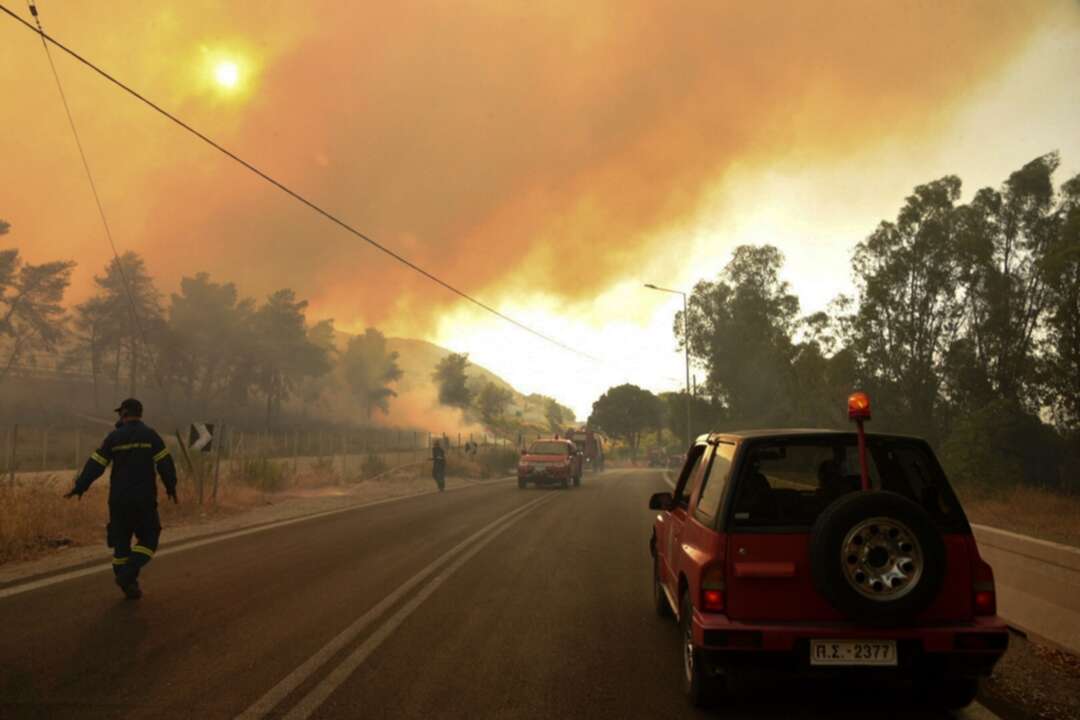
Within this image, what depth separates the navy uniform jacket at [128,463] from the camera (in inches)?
309

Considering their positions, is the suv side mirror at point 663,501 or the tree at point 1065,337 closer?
the suv side mirror at point 663,501

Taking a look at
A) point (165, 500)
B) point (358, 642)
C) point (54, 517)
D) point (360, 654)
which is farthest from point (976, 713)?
point (165, 500)

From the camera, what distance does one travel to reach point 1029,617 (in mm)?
6172

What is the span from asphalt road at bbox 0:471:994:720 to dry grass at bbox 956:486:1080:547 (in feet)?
19.7

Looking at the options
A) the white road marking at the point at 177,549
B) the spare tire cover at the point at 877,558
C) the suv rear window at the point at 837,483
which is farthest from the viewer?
the white road marking at the point at 177,549

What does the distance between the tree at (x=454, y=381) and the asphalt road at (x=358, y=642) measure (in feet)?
455

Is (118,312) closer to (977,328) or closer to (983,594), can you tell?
(977,328)

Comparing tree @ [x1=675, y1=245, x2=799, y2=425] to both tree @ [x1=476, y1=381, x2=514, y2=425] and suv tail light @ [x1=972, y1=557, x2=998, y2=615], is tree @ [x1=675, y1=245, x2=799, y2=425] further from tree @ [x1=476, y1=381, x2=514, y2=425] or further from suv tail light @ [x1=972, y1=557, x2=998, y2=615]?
tree @ [x1=476, y1=381, x2=514, y2=425]

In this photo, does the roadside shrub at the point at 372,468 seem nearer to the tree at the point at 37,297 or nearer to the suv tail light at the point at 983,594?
the suv tail light at the point at 983,594

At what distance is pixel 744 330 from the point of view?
60562mm

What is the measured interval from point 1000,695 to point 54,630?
712 centimetres

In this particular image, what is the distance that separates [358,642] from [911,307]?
37604 millimetres

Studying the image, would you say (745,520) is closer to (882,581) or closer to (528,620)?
(882,581)

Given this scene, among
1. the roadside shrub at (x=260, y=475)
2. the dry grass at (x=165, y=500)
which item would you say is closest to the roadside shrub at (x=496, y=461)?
the dry grass at (x=165, y=500)
